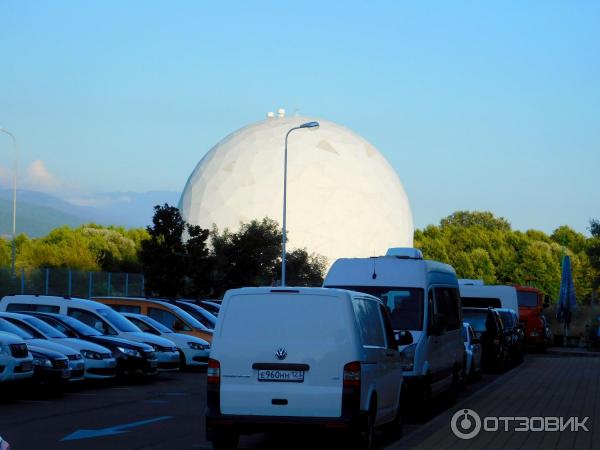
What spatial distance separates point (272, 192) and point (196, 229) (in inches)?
1520

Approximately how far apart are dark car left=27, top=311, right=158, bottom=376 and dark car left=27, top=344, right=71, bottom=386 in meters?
3.21

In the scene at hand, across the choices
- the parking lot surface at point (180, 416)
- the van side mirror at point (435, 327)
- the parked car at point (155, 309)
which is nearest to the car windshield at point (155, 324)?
the parked car at point (155, 309)

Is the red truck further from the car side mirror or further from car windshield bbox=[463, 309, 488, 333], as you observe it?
the car side mirror

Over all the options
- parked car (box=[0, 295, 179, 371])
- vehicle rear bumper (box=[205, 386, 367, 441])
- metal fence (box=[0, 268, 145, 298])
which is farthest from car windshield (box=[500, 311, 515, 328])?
vehicle rear bumper (box=[205, 386, 367, 441])

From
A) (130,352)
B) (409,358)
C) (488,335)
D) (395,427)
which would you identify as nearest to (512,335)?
(488,335)

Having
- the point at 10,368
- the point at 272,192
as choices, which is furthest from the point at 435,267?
the point at 272,192

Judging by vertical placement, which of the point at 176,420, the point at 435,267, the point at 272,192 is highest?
the point at 272,192

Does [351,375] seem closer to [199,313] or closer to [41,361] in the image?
[41,361]

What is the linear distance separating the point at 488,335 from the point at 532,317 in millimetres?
17296

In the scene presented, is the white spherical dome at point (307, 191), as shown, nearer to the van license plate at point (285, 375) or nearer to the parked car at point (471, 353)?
the parked car at point (471, 353)

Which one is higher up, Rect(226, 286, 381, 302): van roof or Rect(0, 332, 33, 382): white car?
Rect(226, 286, 381, 302): van roof

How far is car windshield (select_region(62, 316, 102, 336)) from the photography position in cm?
2398

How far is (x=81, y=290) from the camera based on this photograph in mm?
45406

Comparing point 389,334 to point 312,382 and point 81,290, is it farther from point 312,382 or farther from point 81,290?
point 81,290
